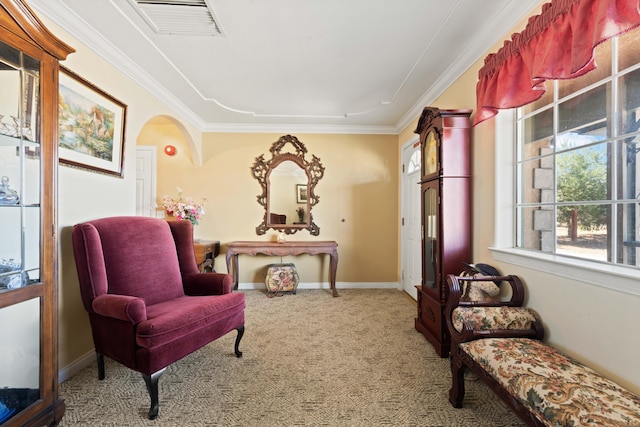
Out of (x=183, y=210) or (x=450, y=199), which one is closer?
(x=450, y=199)

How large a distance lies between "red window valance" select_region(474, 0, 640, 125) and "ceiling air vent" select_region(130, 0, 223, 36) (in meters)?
1.93

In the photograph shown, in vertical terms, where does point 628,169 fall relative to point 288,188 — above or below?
below

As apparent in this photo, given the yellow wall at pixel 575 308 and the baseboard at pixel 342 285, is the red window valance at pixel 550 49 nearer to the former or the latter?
the yellow wall at pixel 575 308

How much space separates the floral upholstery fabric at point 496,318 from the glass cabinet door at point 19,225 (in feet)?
7.43

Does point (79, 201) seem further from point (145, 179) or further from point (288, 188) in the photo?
point (288, 188)

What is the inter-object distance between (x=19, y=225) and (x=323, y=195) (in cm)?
317

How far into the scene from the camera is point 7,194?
122 cm

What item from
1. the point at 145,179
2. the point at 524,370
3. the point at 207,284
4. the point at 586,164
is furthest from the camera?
the point at 145,179

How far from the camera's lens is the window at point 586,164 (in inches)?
48.8

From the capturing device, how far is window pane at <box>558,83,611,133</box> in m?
1.35

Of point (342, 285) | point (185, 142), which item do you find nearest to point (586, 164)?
point (342, 285)

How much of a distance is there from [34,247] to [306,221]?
298cm

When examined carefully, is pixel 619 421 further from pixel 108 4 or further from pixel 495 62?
pixel 108 4

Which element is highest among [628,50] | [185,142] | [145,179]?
[185,142]
